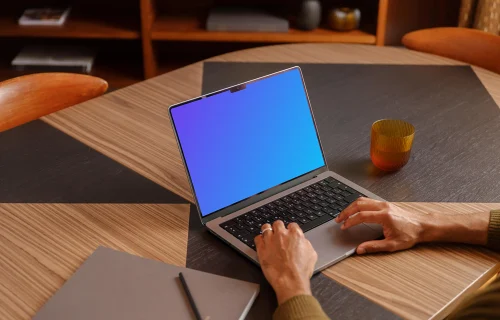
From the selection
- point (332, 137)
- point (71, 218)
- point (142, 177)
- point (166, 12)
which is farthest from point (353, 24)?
point (71, 218)

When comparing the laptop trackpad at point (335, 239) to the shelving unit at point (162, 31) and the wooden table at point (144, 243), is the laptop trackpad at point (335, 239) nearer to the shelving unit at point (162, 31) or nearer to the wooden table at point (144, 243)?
the wooden table at point (144, 243)

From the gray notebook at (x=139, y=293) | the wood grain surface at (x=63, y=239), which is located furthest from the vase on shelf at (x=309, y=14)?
the gray notebook at (x=139, y=293)

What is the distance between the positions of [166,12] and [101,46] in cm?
41

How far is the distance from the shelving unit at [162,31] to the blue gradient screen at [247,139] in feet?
5.30

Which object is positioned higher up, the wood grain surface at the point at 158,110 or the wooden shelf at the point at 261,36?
the wood grain surface at the point at 158,110

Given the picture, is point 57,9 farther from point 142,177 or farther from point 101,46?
point 142,177

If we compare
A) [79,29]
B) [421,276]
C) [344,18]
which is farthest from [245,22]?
[421,276]

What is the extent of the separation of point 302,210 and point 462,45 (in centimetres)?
110

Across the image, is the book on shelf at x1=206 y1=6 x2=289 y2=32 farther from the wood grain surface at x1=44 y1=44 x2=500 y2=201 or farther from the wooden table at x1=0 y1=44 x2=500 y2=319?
the wooden table at x1=0 y1=44 x2=500 y2=319

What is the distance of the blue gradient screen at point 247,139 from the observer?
3.80 ft

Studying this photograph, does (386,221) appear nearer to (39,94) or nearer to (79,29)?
(39,94)

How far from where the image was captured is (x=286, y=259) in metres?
1.03

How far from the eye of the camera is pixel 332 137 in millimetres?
1485

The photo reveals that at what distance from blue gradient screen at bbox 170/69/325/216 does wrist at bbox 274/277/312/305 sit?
0.75ft
